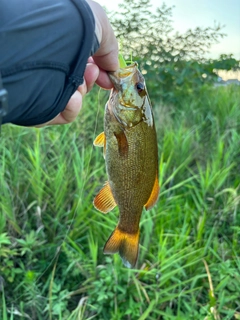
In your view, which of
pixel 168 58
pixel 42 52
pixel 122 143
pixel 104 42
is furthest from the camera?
pixel 168 58

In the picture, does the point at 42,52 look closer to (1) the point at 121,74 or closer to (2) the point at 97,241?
(1) the point at 121,74

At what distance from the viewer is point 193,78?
528 centimetres

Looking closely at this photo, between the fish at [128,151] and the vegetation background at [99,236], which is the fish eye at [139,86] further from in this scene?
the vegetation background at [99,236]

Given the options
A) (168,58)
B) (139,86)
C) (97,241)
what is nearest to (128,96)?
(139,86)

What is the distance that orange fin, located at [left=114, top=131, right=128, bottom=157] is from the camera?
4.32 ft

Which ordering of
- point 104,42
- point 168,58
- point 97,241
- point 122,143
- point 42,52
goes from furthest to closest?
1. point 168,58
2. point 97,241
3. point 122,143
4. point 104,42
5. point 42,52

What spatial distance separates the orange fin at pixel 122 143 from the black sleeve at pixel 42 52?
0.77 feet

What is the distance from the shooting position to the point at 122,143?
133 centimetres

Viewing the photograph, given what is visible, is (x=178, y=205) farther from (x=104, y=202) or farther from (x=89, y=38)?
(x=89, y=38)

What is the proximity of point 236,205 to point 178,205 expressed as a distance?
36 centimetres

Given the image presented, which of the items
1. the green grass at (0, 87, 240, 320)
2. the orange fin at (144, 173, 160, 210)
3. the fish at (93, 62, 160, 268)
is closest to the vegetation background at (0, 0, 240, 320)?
the green grass at (0, 87, 240, 320)

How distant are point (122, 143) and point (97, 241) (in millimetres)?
1304

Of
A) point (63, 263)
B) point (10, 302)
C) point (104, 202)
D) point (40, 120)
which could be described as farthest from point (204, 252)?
point (40, 120)

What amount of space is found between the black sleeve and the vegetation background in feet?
1.26
